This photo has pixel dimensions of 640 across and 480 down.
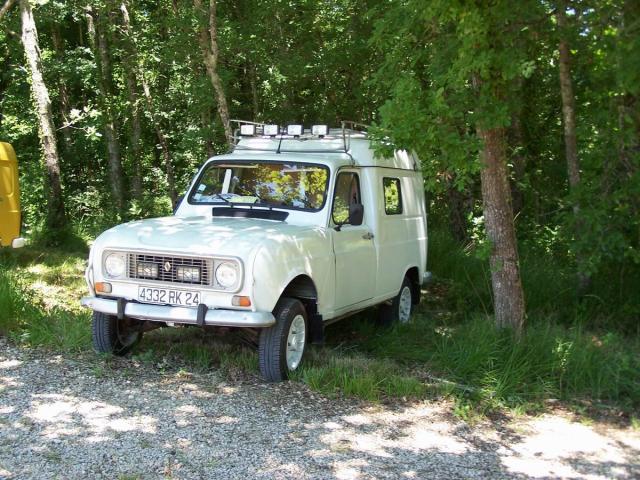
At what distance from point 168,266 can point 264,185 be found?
1672 millimetres

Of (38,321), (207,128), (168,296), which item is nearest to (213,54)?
(207,128)

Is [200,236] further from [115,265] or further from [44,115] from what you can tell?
[44,115]

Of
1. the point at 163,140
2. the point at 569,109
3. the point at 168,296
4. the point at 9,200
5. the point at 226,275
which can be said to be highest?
the point at 163,140

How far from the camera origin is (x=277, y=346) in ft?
18.7

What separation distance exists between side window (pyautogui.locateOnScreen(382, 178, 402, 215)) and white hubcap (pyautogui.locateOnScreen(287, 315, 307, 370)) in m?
2.18

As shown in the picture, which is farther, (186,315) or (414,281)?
(414,281)

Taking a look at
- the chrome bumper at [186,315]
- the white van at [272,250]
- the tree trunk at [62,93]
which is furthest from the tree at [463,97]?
the tree trunk at [62,93]

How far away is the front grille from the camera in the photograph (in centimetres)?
561

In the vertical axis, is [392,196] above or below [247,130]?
below

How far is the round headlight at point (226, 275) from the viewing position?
551cm

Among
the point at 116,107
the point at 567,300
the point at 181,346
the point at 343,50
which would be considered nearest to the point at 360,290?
the point at 181,346

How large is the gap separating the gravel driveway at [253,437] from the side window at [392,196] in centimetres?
285

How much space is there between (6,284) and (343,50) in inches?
335

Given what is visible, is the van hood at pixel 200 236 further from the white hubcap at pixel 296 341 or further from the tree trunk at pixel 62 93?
the tree trunk at pixel 62 93
